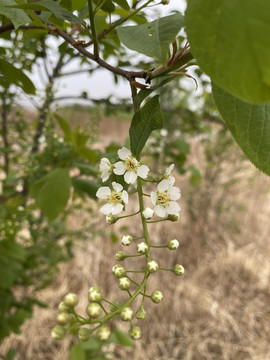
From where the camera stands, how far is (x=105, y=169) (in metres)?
0.45

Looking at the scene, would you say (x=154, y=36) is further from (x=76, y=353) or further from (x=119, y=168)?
(x=76, y=353)

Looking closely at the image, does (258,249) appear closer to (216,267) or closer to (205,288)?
(216,267)

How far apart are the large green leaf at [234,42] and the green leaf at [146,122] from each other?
0.42 ft

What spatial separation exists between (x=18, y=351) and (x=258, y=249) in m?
1.74

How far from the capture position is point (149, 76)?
0.38 meters

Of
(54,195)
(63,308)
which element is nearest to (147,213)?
(63,308)

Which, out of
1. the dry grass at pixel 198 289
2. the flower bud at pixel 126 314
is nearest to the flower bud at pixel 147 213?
the flower bud at pixel 126 314

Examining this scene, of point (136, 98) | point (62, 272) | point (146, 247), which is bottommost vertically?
point (62, 272)

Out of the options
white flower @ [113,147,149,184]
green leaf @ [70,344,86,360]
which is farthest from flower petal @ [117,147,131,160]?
green leaf @ [70,344,86,360]

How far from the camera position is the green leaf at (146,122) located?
0.40 m

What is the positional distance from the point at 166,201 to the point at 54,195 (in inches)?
15.3

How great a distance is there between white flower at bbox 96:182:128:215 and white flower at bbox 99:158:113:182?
0.02 m

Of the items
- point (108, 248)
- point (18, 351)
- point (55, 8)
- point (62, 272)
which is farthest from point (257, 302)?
point (55, 8)

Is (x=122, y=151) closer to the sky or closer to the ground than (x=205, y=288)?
closer to the sky
